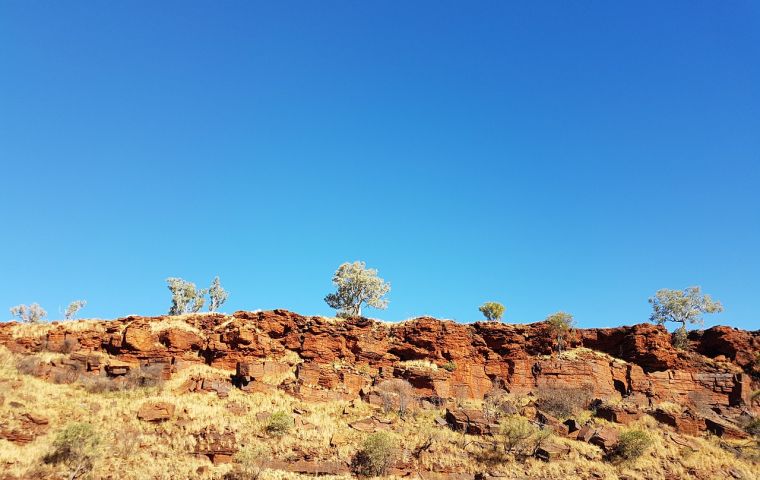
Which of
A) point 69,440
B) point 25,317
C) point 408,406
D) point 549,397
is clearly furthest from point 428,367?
point 25,317

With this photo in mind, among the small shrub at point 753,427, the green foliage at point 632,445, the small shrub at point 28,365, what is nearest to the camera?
the green foliage at point 632,445

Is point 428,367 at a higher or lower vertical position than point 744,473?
higher

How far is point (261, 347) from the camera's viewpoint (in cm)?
3669

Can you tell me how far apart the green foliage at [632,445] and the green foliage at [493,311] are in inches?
1011

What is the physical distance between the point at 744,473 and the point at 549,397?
1136 centimetres

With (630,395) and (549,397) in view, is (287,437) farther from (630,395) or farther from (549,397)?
(630,395)

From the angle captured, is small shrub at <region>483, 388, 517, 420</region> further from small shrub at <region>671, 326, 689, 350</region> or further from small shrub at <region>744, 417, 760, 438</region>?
small shrub at <region>671, 326, 689, 350</region>

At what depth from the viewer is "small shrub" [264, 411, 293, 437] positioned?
2700 cm

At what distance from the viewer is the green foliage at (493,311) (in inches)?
2169

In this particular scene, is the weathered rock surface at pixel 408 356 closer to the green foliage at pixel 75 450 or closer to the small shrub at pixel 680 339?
the small shrub at pixel 680 339

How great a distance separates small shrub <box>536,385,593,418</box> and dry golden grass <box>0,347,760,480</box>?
412cm

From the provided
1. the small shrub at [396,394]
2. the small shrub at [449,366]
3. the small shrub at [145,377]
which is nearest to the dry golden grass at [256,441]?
the small shrub at [145,377]

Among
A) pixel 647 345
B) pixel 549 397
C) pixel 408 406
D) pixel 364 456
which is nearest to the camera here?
pixel 364 456

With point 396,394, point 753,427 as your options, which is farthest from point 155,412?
point 753,427
